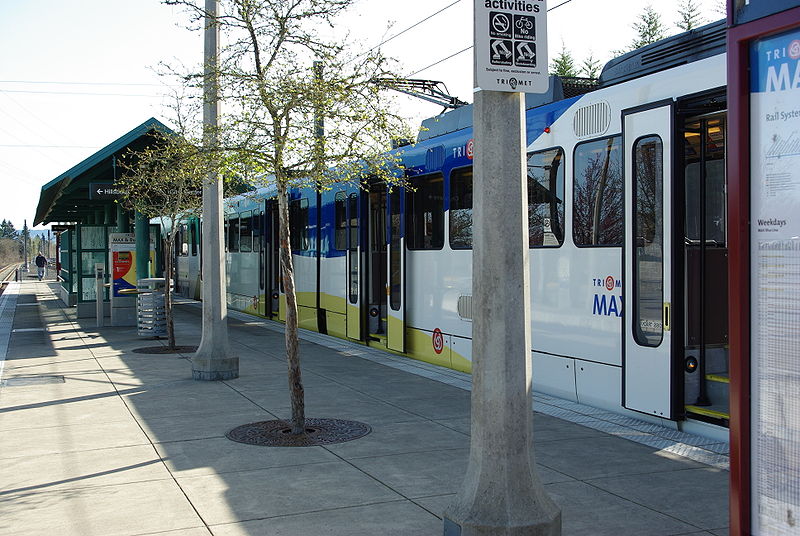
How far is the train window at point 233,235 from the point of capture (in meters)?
22.2

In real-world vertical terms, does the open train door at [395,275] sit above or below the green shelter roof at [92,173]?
below

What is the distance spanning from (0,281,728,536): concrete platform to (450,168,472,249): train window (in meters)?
1.75

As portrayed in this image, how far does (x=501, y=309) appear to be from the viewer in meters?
4.43

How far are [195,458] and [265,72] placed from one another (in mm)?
3460

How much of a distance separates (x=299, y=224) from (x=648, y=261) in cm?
1024

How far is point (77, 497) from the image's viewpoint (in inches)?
227

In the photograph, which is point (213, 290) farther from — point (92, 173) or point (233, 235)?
point (233, 235)

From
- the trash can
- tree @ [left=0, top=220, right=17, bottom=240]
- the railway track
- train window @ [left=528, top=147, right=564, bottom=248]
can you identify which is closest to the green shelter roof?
the trash can

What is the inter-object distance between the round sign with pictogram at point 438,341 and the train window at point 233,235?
1161 cm

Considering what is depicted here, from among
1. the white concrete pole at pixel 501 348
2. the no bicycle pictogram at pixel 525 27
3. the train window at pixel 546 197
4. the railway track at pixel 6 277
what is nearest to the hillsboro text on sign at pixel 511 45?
the no bicycle pictogram at pixel 525 27

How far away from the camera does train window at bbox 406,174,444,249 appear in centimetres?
1114

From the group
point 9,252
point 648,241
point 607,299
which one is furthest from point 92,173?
point 9,252

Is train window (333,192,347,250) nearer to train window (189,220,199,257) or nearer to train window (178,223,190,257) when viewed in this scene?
train window (189,220,199,257)

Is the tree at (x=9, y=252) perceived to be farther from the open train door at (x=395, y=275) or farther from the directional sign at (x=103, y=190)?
the open train door at (x=395, y=275)
